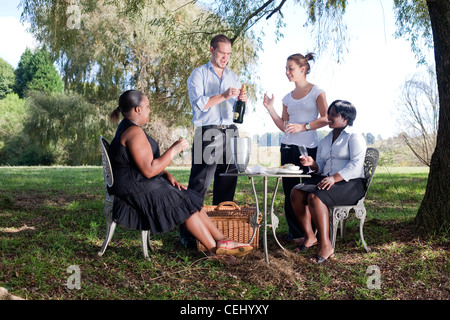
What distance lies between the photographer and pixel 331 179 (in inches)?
133

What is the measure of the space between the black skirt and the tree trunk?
84 centimetres

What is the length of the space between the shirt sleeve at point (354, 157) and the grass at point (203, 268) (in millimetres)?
682

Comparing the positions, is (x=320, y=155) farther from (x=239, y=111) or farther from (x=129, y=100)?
(x=129, y=100)

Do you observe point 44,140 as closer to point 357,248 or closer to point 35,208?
Answer: point 35,208

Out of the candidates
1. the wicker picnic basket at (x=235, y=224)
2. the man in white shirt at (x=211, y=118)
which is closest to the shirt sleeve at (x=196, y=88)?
the man in white shirt at (x=211, y=118)

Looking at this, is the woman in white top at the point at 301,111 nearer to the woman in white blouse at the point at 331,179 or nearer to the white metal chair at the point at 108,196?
the woman in white blouse at the point at 331,179

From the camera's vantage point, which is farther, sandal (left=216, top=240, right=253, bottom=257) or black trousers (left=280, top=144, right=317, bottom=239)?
black trousers (left=280, top=144, right=317, bottom=239)

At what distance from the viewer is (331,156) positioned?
11.6 ft

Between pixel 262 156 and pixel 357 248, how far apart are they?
18.8 ft

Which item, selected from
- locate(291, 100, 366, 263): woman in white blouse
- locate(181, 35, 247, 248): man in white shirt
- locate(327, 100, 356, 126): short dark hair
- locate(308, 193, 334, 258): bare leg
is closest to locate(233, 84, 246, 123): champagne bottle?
locate(181, 35, 247, 248): man in white shirt

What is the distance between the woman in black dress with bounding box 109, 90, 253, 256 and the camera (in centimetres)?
314

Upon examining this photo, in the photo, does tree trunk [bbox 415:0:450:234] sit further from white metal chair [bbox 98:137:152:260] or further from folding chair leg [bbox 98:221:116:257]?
folding chair leg [bbox 98:221:116:257]

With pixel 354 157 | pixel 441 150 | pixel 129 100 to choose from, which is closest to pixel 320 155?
pixel 354 157
